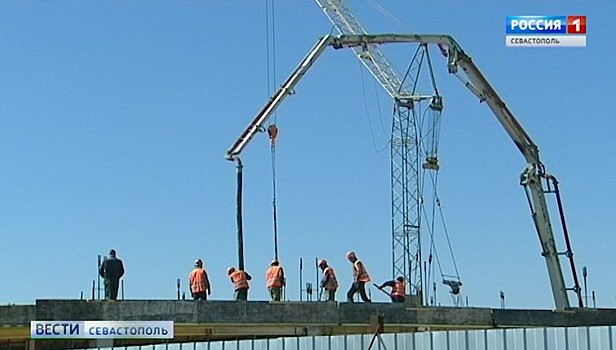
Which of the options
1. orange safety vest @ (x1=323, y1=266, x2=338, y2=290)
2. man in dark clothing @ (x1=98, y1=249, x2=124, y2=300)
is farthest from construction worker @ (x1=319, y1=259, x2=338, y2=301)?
man in dark clothing @ (x1=98, y1=249, x2=124, y2=300)

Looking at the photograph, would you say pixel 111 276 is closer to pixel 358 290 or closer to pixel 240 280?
pixel 240 280

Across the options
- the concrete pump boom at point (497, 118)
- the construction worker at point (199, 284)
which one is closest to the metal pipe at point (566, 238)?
the concrete pump boom at point (497, 118)

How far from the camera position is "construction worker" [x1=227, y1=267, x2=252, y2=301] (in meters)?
24.4

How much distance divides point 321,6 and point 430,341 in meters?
36.3

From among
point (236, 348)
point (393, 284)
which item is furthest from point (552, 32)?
point (236, 348)

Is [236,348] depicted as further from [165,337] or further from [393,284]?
[393,284]

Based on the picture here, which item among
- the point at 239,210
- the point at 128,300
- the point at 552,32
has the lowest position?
the point at 128,300

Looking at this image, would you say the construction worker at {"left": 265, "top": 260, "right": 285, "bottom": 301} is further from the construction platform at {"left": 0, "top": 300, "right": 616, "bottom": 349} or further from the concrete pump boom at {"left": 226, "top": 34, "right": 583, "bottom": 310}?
the concrete pump boom at {"left": 226, "top": 34, "right": 583, "bottom": 310}

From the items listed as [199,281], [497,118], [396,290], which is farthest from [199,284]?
[497,118]

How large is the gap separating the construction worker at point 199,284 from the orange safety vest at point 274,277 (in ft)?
4.21

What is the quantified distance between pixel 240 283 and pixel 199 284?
1113mm

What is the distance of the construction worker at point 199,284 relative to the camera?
931 inches

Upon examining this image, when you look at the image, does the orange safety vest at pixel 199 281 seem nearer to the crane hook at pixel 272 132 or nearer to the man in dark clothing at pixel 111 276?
the man in dark clothing at pixel 111 276

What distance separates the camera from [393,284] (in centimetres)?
2681
